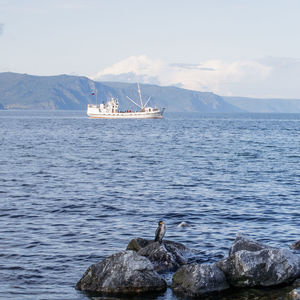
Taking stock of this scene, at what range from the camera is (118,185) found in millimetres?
31328

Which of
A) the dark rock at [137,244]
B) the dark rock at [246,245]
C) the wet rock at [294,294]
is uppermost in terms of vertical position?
the dark rock at [246,245]

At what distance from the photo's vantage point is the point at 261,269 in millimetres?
14039

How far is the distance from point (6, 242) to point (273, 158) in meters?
37.3

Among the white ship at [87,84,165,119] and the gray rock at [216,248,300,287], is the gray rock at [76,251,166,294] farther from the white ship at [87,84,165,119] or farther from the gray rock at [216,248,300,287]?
the white ship at [87,84,165,119]

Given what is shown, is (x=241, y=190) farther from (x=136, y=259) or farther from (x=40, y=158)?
(x=40, y=158)

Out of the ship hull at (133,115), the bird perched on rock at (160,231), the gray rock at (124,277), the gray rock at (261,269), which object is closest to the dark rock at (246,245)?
the gray rock at (261,269)

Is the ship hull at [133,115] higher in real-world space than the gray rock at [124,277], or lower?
lower

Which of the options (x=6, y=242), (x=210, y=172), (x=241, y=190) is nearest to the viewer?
(x=6, y=242)

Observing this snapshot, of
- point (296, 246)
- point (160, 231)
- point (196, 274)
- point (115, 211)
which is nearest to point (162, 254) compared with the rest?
point (160, 231)

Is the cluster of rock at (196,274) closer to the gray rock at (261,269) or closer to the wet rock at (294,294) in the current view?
the gray rock at (261,269)

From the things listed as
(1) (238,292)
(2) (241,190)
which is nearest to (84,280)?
(1) (238,292)

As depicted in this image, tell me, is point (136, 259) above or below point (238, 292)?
above

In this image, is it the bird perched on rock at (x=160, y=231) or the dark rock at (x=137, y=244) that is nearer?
the bird perched on rock at (x=160, y=231)

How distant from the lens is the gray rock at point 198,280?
1347cm
